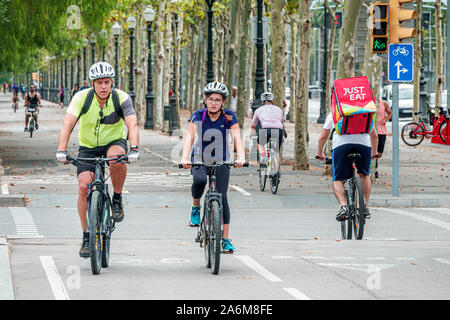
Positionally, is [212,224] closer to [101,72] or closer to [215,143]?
[215,143]

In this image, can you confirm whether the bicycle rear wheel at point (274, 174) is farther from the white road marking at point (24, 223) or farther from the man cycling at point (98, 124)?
the man cycling at point (98, 124)

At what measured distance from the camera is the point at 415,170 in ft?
76.9

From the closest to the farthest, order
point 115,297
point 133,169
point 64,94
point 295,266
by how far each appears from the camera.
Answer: point 115,297 < point 295,266 < point 133,169 < point 64,94

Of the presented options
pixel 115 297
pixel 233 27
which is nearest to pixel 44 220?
pixel 115 297

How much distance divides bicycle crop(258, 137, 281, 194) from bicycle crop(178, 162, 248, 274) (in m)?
8.32

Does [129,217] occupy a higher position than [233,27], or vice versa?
[233,27]

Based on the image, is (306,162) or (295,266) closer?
(295,266)

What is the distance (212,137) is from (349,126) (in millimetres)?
2410

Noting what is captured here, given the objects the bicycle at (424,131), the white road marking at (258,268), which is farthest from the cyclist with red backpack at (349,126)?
the bicycle at (424,131)

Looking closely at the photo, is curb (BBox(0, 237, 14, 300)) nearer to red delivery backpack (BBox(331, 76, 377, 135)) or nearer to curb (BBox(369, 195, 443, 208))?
red delivery backpack (BBox(331, 76, 377, 135))

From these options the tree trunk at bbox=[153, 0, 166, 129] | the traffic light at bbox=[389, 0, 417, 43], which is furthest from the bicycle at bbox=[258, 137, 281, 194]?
the tree trunk at bbox=[153, 0, 166, 129]

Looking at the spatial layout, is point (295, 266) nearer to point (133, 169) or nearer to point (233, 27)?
point (133, 169)

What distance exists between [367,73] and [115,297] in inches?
498

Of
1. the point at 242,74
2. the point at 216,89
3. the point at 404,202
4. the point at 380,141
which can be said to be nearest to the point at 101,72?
the point at 216,89
